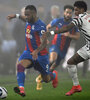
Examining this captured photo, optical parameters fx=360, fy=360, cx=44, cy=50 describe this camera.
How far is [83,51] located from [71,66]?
336 mm

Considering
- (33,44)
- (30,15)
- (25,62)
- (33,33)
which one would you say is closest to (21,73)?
(25,62)

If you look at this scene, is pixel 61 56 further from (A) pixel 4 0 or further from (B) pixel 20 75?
(A) pixel 4 0

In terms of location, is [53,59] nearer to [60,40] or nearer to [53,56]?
[53,56]

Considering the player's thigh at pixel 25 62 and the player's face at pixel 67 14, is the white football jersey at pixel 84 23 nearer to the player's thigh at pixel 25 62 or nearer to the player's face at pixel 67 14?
the player's thigh at pixel 25 62

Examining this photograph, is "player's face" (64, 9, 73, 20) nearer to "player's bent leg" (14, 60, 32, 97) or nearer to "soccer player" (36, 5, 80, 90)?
"soccer player" (36, 5, 80, 90)

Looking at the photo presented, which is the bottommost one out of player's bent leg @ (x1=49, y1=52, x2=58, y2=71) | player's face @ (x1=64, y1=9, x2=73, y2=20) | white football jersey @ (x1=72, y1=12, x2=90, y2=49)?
player's bent leg @ (x1=49, y1=52, x2=58, y2=71)

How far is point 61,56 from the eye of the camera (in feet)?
28.3

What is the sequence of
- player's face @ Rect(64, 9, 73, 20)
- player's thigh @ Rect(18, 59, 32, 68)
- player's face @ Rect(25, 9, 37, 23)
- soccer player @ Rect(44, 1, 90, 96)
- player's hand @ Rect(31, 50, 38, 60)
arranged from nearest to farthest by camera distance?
soccer player @ Rect(44, 1, 90, 96)
player's hand @ Rect(31, 50, 38, 60)
player's thigh @ Rect(18, 59, 32, 68)
player's face @ Rect(25, 9, 37, 23)
player's face @ Rect(64, 9, 73, 20)

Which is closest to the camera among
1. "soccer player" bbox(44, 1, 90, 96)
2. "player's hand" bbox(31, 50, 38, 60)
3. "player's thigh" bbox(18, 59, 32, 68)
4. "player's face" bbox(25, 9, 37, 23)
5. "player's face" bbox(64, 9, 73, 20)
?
"soccer player" bbox(44, 1, 90, 96)

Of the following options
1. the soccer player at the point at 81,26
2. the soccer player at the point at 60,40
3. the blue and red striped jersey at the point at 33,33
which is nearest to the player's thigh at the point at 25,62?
the blue and red striped jersey at the point at 33,33

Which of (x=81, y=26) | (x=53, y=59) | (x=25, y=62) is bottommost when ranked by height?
(x=53, y=59)

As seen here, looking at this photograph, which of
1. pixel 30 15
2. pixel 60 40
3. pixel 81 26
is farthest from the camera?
pixel 60 40

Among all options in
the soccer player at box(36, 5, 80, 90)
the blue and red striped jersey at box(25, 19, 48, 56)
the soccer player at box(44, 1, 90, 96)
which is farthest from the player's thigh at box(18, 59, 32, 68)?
the soccer player at box(36, 5, 80, 90)

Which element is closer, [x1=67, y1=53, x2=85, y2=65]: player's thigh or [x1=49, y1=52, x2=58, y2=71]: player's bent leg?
[x1=67, y1=53, x2=85, y2=65]: player's thigh
